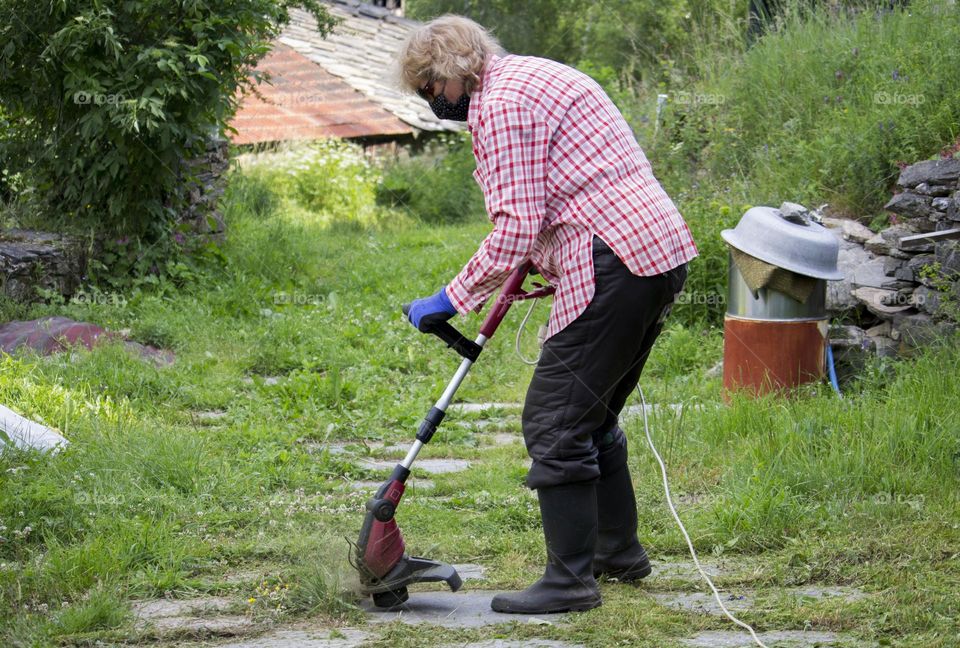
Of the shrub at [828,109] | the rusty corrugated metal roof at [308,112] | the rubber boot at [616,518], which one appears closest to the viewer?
the rubber boot at [616,518]

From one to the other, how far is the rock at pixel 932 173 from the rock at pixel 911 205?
82 mm

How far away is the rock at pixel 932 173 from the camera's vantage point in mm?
5828

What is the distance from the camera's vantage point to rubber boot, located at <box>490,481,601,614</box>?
3377mm

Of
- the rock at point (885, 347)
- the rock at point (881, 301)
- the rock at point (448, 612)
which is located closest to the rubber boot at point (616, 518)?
the rock at point (448, 612)

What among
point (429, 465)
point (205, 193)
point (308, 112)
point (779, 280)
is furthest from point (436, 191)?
point (429, 465)

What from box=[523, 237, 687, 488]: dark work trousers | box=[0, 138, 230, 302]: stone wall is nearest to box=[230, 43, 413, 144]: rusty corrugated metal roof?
box=[0, 138, 230, 302]: stone wall

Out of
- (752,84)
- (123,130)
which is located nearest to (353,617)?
(123,130)

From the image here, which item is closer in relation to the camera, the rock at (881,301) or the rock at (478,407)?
the rock at (881,301)

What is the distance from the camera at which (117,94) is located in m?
7.90

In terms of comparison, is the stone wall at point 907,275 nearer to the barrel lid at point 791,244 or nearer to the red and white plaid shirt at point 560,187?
the barrel lid at point 791,244

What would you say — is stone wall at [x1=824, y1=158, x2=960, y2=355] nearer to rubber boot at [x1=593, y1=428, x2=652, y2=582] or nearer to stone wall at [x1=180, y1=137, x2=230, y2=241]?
rubber boot at [x1=593, y1=428, x2=652, y2=582]

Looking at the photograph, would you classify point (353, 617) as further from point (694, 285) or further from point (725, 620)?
point (694, 285)

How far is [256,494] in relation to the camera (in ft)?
14.8

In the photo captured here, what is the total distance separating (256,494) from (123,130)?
4.30m
